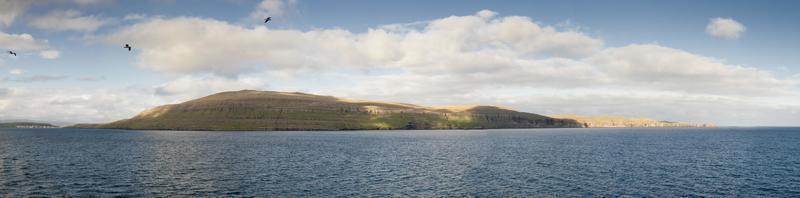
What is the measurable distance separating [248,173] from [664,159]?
313 feet

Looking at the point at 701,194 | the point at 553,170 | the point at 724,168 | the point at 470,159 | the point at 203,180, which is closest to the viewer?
the point at 701,194

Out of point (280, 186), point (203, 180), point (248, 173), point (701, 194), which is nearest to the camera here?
point (701, 194)

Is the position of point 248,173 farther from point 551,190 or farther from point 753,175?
point 753,175

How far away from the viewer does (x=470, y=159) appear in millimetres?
113188

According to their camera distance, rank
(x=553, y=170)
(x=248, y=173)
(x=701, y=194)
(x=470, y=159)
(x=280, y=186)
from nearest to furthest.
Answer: (x=701, y=194) → (x=280, y=186) → (x=248, y=173) → (x=553, y=170) → (x=470, y=159)

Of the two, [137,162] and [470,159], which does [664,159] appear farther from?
[137,162]

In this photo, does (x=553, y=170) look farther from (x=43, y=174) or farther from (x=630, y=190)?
(x=43, y=174)

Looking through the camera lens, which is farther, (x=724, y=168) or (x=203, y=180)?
(x=724, y=168)

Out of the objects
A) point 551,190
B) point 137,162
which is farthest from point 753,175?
point 137,162

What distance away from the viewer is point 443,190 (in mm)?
67750

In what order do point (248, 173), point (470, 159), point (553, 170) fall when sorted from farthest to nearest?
point (470, 159)
point (553, 170)
point (248, 173)

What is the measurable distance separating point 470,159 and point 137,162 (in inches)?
2869

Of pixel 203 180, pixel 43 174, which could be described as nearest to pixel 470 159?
pixel 203 180

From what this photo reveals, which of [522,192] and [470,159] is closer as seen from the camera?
[522,192]
